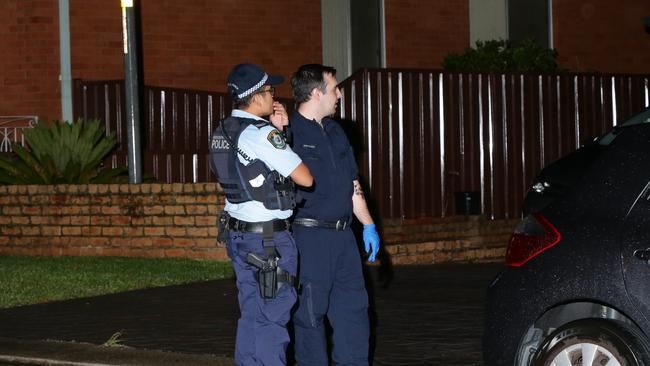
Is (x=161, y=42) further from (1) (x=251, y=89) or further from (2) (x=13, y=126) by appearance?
(1) (x=251, y=89)

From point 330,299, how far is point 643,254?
2105 millimetres

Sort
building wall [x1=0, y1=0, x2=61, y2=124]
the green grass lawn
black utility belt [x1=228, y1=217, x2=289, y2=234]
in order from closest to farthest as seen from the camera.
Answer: black utility belt [x1=228, y1=217, x2=289, y2=234], the green grass lawn, building wall [x1=0, y1=0, x2=61, y2=124]

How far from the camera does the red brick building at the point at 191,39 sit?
17859mm

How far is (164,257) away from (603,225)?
9.05 metres

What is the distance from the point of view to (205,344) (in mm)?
9195

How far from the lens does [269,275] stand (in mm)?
6902

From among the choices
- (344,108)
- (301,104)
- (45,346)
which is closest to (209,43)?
(344,108)

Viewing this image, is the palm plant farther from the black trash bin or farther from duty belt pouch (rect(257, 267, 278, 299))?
duty belt pouch (rect(257, 267, 278, 299))

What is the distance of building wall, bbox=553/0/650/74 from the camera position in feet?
75.3

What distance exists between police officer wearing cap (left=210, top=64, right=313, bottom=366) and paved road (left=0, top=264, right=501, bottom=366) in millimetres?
1583

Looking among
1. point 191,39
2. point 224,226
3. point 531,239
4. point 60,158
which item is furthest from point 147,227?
point 531,239

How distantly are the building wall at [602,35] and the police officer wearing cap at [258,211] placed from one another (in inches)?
641

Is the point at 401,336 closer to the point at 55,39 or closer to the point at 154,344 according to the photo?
the point at 154,344

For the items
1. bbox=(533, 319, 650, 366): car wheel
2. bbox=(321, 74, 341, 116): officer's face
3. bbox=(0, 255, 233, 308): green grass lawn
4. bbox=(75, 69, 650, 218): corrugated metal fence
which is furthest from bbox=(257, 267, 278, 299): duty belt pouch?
bbox=(75, 69, 650, 218): corrugated metal fence
